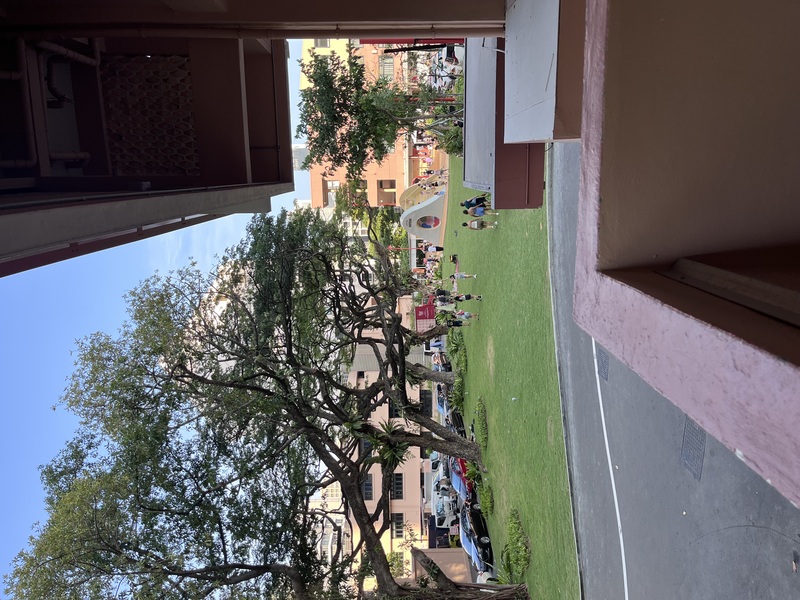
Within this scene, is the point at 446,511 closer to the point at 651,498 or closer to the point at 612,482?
the point at 612,482

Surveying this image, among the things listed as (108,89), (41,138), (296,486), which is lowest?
(296,486)

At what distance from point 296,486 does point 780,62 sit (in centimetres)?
1342

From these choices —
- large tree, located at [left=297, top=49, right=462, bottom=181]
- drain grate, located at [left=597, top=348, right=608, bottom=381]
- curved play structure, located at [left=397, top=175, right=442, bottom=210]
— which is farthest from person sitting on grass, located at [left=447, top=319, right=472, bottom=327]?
curved play structure, located at [left=397, top=175, right=442, bottom=210]

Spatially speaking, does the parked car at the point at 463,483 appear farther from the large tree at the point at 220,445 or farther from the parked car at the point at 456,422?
the large tree at the point at 220,445

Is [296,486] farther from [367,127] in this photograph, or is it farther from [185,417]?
[367,127]

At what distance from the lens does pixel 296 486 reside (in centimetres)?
1402

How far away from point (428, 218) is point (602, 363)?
23.3 m

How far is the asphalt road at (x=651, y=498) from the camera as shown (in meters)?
5.45

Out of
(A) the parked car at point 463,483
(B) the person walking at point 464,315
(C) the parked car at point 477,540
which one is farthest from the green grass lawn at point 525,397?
(A) the parked car at point 463,483

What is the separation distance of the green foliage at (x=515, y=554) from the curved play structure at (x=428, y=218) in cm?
1991

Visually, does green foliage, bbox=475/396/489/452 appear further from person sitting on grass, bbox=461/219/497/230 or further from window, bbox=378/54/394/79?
window, bbox=378/54/394/79

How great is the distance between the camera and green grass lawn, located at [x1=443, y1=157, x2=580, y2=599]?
37.5ft

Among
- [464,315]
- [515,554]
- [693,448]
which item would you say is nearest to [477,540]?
[515,554]

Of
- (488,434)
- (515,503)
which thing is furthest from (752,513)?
(488,434)
